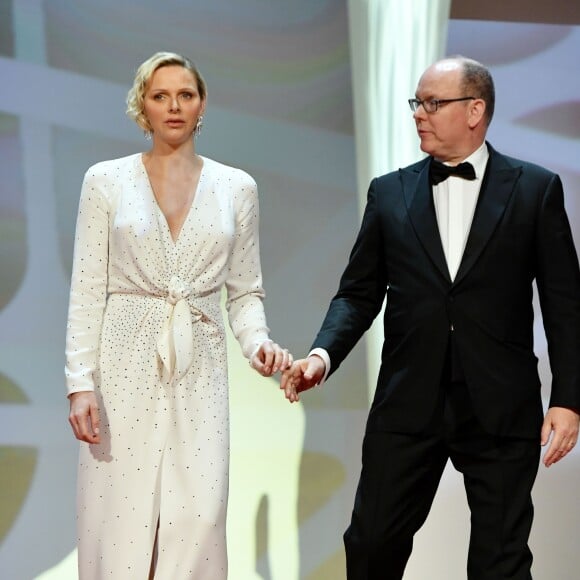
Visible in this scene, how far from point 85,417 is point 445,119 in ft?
3.89

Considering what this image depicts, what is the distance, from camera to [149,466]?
2.75m

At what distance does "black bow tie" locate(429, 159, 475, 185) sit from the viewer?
2891 millimetres

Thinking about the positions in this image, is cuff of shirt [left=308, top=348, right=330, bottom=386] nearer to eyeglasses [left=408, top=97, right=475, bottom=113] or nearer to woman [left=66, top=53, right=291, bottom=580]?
woman [left=66, top=53, right=291, bottom=580]

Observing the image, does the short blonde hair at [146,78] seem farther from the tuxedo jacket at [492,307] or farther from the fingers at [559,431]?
the fingers at [559,431]

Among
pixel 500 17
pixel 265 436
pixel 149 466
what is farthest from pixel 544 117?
pixel 149 466

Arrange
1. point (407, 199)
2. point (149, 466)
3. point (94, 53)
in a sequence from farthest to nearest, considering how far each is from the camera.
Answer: point (94, 53)
point (407, 199)
point (149, 466)

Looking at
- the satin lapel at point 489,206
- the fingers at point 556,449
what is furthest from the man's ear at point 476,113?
the fingers at point 556,449

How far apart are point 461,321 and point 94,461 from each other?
0.98 meters

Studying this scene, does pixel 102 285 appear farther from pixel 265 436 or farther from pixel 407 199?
pixel 265 436

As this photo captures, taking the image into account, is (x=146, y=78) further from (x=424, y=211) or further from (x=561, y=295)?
(x=561, y=295)

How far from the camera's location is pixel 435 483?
2.90 meters

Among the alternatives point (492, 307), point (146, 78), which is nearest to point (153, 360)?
point (146, 78)

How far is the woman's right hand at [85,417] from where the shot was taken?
8.79 ft

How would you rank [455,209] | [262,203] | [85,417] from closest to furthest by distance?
[85,417]
[455,209]
[262,203]
